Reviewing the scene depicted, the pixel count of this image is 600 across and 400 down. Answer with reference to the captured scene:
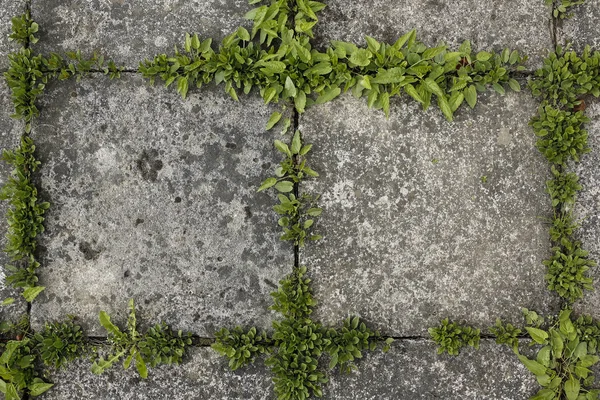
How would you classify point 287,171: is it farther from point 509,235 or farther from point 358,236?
point 509,235

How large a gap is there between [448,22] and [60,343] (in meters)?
2.59

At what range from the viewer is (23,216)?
8.47 ft

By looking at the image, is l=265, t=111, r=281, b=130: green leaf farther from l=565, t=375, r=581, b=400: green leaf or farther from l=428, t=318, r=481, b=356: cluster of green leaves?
l=565, t=375, r=581, b=400: green leaf

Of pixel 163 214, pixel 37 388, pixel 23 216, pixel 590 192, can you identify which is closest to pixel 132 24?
pixel 163 214

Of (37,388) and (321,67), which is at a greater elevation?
(321,67)

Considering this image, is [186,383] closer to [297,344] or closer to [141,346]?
[141,346]

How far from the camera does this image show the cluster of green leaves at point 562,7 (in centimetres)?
263

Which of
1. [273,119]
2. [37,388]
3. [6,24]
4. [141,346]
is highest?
[6,24]

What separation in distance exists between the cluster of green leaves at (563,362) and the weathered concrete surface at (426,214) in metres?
0.13

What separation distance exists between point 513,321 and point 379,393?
784 mm

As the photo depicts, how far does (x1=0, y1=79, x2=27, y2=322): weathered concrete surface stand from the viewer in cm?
265

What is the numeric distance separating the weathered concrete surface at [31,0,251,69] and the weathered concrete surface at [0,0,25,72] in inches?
5.8

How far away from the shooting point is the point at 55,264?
265cm

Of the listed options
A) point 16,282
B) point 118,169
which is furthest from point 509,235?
point 16,282
